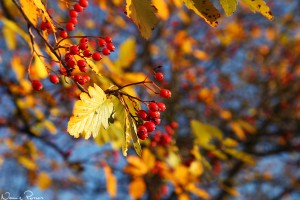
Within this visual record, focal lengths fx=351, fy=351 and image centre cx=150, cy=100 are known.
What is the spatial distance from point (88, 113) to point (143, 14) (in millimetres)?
391

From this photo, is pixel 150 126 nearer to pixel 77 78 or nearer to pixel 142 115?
pixel 142 115

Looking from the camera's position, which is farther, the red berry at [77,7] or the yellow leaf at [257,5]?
the red berry at [77,7]

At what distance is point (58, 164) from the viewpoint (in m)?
5.72

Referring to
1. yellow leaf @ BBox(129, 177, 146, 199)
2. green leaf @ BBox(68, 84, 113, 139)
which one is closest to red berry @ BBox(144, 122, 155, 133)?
green leaf @ BBox(68, 84, 113, 139)

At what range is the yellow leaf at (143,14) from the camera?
1.18m

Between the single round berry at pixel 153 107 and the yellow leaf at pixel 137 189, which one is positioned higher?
the yellow leaf at pixel 137 189

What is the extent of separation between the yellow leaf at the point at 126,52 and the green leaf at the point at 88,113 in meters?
1.55

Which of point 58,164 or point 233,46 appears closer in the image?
point 58,164

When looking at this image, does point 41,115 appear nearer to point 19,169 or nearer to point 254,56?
point 19,169

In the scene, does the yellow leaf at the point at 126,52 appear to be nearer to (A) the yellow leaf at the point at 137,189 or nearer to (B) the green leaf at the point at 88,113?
(A) the yellow leaf at the point at 137,189

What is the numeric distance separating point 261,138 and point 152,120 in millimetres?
5037

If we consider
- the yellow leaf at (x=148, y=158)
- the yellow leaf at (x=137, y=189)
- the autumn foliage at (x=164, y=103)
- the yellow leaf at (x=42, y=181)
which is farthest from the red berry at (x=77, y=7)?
the yellow leaf at (x=42, y=181)

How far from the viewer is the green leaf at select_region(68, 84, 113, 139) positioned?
112 centimetres

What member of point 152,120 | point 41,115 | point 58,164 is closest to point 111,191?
point 41,115
